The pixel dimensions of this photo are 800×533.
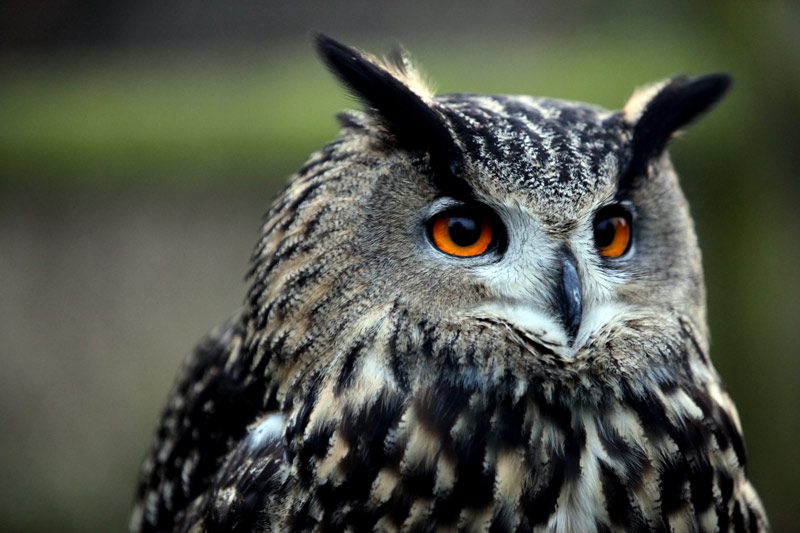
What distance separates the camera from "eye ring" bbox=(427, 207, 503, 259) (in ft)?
3.63

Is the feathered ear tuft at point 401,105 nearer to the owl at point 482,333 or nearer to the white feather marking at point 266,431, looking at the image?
the owl at point 482,333

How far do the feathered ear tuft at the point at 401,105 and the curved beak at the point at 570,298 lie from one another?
0.18 metres

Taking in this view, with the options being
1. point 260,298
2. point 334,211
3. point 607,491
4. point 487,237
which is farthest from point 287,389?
point 607,491

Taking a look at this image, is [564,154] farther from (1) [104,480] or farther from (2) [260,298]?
(1) [104,480]

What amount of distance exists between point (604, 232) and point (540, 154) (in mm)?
176

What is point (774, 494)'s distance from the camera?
275cm

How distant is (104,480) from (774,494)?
2.38 metres

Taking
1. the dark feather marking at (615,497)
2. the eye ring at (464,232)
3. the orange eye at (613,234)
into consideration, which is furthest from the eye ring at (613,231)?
the dark feather marking at (615,497)

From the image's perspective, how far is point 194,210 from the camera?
2.96 metres

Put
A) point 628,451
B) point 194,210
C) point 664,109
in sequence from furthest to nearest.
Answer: point 194,210
point 664,109
point 628,451

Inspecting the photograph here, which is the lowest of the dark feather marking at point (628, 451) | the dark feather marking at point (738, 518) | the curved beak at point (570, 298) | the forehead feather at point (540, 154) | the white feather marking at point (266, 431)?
the dark feather marking at point (738, 518)

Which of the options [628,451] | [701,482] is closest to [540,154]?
[628,451]

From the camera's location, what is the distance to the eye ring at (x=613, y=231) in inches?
45.5

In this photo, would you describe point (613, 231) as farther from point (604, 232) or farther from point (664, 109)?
point (664, 109)
